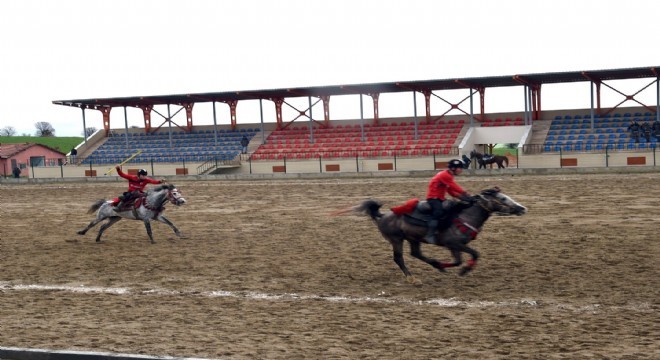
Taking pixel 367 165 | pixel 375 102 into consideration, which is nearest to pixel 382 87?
pixel 375 102

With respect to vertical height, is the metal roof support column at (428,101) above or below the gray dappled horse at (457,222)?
above

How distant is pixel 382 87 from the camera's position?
50.2 metres

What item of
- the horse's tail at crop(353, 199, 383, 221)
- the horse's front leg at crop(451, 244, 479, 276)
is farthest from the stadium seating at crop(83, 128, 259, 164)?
the horse's front leg at crop(451, 244, 479, 276)

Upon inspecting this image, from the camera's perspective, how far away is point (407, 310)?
909 cm

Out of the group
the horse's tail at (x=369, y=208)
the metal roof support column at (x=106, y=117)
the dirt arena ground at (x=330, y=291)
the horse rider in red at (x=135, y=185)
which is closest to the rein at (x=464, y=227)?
the dirt arena ground at (x=330, y=291)

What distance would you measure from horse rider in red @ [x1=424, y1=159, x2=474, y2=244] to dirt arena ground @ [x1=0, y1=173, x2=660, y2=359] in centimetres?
87

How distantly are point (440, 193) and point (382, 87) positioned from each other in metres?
40.1

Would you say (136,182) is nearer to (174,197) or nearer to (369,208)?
(174,197)

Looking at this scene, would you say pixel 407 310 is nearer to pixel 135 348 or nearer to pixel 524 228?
pixel 135 348

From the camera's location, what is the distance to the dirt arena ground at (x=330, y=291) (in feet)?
24.9

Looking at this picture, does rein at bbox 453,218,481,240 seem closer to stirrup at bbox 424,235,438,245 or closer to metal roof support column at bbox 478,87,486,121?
stirrup at bbox 424,235,438,245

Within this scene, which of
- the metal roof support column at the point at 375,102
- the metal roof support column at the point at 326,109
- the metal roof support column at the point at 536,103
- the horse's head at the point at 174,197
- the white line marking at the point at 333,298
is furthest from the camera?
the metal roof support column at the point at 326,109

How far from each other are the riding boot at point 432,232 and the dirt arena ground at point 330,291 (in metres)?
0.70

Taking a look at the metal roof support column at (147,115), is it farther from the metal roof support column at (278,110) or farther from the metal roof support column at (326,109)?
the metal roof support column at (326,109)
